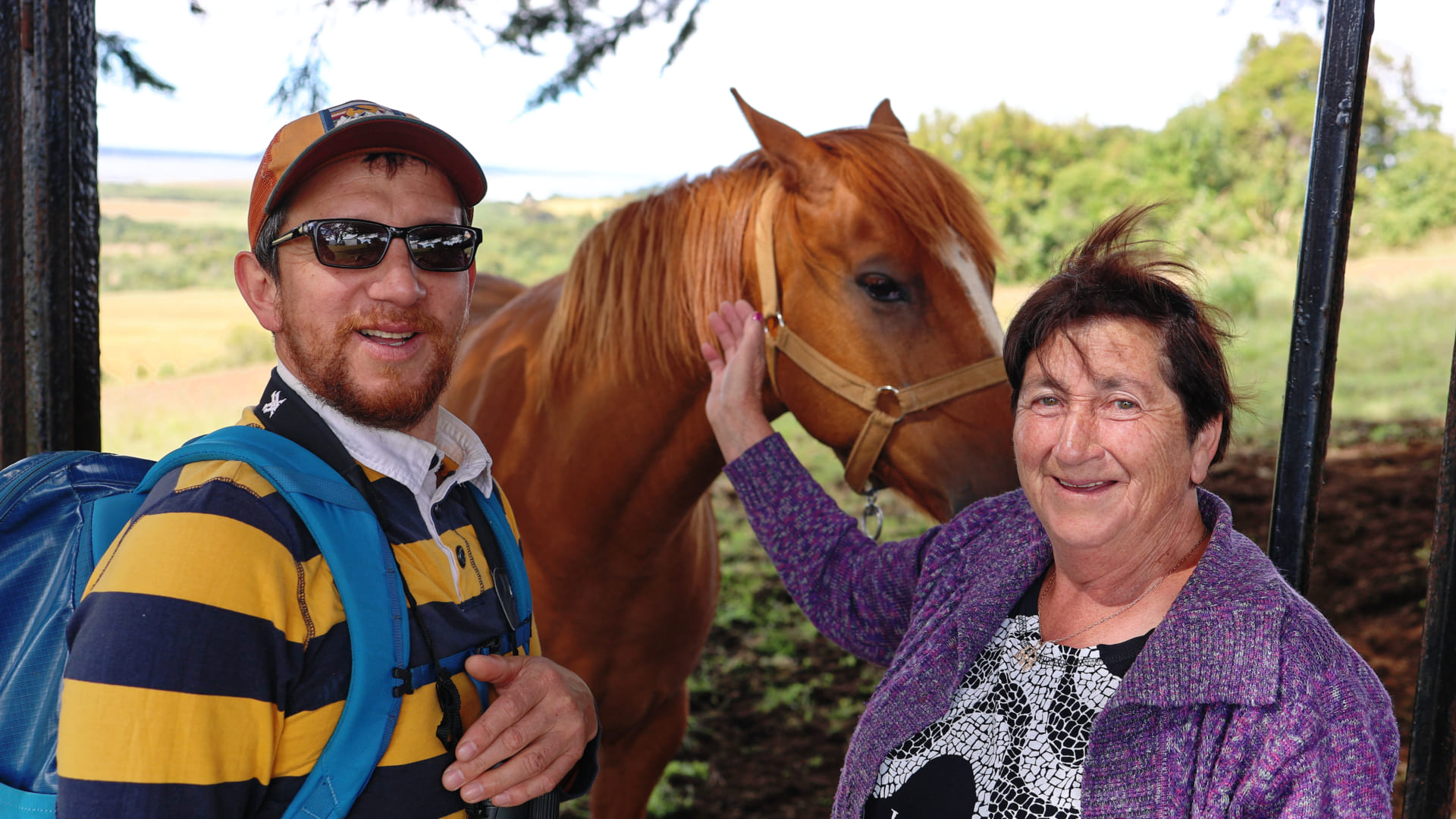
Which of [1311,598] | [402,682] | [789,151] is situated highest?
[789,151]

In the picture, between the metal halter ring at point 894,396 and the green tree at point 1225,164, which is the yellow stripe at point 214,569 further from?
the green tree at point 1225,164

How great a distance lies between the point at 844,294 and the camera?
198 centimetres

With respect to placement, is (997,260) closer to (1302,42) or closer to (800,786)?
(800,786)

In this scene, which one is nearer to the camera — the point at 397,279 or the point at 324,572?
the point at 324,572

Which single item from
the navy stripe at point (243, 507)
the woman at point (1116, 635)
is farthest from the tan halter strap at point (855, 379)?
the navy stripe at point (243, 507)

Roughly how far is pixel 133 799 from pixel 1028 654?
1106mm

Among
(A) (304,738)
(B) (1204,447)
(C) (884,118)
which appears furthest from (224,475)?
(C) (884,118)

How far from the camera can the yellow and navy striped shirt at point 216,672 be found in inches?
31.6

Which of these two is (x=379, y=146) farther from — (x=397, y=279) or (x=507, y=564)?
(x=507, y=564)

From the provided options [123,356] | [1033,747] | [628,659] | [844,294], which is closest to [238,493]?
[1033,747]

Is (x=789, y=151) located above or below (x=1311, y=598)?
above

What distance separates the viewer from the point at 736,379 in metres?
1.99

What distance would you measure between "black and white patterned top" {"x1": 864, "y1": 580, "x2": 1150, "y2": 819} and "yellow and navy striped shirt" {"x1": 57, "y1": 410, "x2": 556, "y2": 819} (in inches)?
26.3

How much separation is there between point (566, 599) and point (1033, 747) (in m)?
1.43
